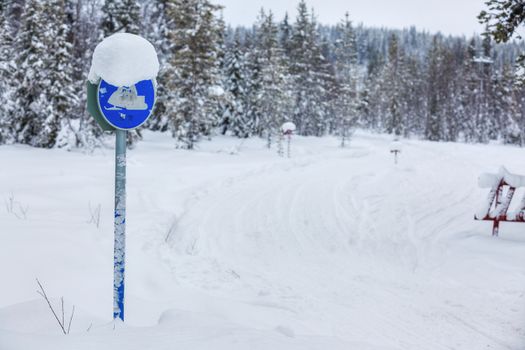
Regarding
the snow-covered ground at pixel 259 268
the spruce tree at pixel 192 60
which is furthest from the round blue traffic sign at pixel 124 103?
the spruce tree at pixel 192 60

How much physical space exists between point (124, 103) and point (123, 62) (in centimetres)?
34

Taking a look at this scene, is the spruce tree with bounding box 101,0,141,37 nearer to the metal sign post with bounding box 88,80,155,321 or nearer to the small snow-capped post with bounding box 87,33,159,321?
the small snow-capped post with bounding box 87,33,159,321

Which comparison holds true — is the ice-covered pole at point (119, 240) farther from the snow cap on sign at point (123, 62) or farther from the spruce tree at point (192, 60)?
the spruce tree at point (192, 60)

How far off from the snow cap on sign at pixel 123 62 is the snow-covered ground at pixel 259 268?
2055 millimetres

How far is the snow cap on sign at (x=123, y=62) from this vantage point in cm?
344

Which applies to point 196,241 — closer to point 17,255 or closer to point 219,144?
point 17,255

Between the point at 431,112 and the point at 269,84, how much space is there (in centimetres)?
3723

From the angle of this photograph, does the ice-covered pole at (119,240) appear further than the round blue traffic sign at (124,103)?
Yes

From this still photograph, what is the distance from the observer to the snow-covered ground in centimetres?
378

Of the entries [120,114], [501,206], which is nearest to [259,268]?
[120,114]

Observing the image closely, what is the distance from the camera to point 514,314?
529 centimetres

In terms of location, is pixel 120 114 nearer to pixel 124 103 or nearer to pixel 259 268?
pixel 124 103

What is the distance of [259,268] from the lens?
696cm

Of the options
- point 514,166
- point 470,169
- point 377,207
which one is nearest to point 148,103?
point 377,207
